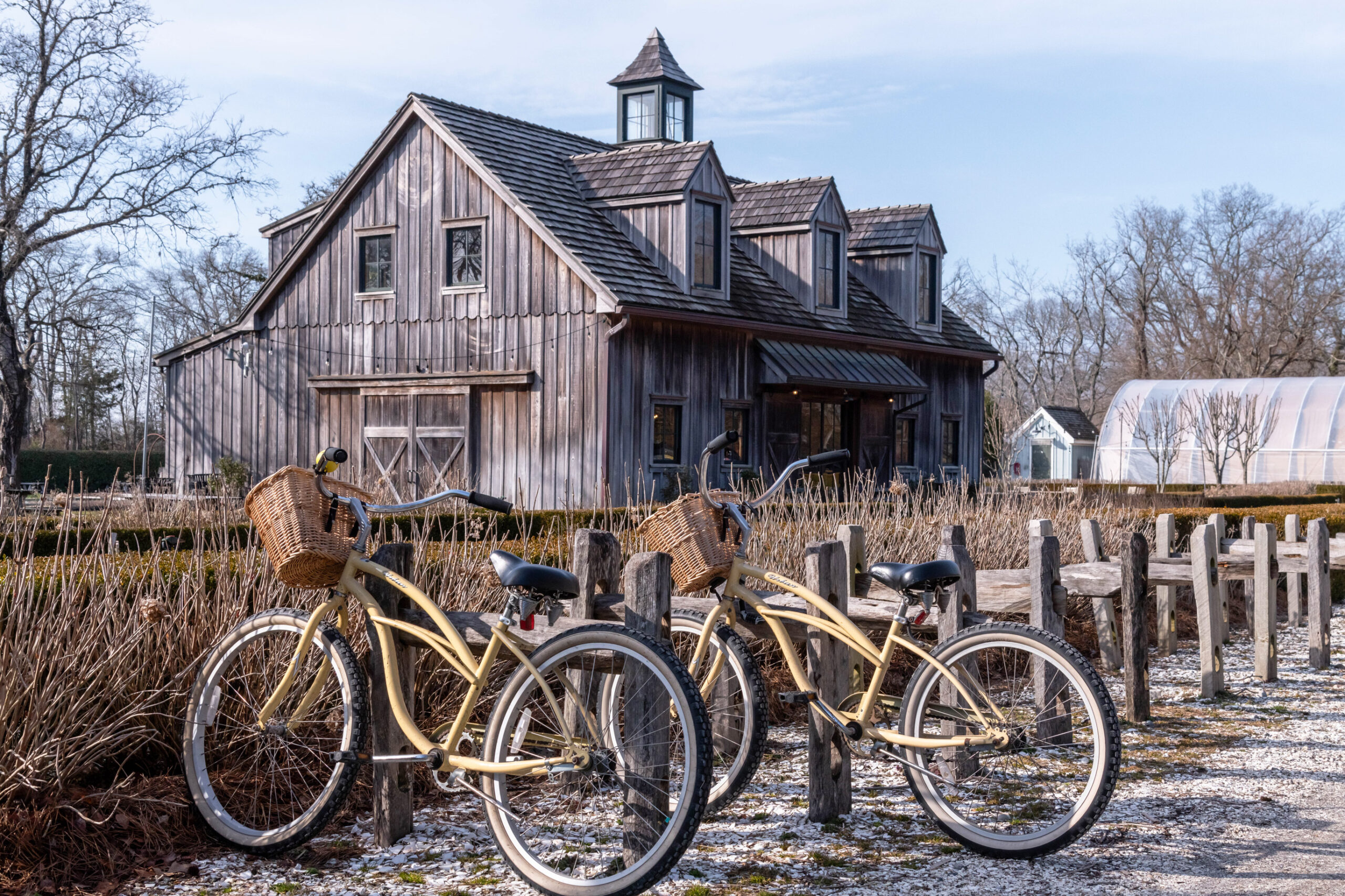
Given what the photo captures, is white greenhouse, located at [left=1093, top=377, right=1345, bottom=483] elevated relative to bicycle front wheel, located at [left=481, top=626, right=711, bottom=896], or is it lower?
elevated

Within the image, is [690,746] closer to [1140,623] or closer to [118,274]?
[1140,623]

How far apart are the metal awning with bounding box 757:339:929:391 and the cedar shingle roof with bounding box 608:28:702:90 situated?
6.55 m

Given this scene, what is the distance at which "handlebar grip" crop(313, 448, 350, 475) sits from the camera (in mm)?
4128

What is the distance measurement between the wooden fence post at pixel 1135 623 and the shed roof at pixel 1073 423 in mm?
50632

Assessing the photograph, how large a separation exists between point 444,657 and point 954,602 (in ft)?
7.41

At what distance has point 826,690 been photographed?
4.84 metres

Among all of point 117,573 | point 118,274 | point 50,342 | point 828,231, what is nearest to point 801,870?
point 117,573

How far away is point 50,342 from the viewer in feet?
158

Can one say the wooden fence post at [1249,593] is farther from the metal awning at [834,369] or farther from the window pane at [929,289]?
the window pane at [929,289]

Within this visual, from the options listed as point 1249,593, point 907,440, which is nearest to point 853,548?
point 1249,593

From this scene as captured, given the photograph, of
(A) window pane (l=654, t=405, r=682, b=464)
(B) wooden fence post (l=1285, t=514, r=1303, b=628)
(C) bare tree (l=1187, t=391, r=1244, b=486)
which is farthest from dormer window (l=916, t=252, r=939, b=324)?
(B) wooden fence post (l=1285, t=514, r=1303, b=628)

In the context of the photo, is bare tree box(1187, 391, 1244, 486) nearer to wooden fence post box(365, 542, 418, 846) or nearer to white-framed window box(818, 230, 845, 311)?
white-framed window box(818, 230, 845, 311)

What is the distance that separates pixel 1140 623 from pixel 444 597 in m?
3.71

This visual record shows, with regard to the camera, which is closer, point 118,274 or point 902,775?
point 902,775
